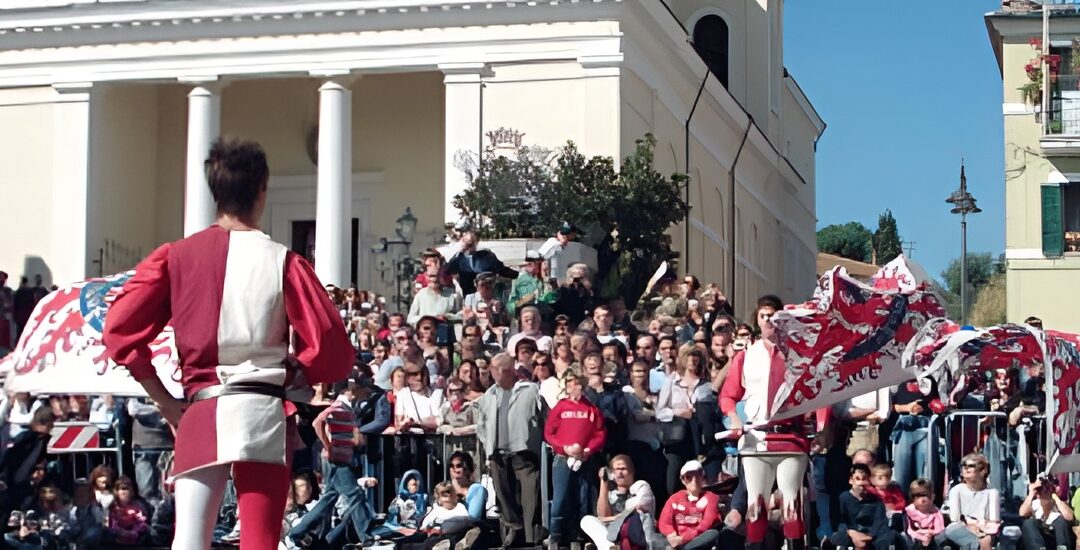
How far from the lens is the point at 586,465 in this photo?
16.2 metres

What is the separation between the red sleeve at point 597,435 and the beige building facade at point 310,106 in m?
18.5

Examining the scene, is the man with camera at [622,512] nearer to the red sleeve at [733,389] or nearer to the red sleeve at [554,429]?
the red sleeve at [554,429]

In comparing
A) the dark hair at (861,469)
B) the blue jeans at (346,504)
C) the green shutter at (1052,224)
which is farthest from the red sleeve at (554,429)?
the green shutter at (1052,224)

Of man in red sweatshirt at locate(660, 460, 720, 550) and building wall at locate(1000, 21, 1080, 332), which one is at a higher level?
building wall at locate(1000, 21, 1080, 332)

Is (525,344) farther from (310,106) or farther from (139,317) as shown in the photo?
(310,106)

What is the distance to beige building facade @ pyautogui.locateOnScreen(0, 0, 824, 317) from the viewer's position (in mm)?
36375

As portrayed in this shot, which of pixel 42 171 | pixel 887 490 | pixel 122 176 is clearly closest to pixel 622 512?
pixel 887 490

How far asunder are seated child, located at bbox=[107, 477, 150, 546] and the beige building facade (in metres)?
17.5

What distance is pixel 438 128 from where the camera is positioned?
134 feet

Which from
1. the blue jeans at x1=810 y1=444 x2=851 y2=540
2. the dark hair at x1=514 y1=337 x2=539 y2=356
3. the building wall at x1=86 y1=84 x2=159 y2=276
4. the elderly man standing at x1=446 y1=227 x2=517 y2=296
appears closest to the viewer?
the blue jeans at x1=810 y1=444 x2=851 y2=540

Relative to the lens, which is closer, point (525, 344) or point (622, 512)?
point (622, 512)

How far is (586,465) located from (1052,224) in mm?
25849

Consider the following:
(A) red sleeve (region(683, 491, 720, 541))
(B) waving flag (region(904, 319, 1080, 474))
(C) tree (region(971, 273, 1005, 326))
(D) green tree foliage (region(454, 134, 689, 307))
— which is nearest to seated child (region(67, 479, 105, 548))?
(A) red sleeve (region(683, 491, 720, 541))

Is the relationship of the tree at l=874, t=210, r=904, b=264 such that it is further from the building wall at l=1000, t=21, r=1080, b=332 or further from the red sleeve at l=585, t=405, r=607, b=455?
the red sleeve at l=585, t=405, r=607, b=455
